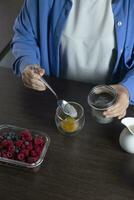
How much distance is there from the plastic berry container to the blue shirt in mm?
221

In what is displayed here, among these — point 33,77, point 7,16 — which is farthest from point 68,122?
point 7,16

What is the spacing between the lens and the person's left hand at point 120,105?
83 cm

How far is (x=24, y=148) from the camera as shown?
0.77m

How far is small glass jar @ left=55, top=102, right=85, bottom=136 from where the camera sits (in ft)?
2.75

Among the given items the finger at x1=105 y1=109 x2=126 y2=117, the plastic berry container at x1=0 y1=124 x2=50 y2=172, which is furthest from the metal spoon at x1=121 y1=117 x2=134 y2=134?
the plastic berry container at x1=0 y1=124 x2=50 y2=172

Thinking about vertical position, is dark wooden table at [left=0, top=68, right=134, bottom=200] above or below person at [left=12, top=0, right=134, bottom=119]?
below

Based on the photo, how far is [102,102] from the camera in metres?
0.84

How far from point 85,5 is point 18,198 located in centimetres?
55

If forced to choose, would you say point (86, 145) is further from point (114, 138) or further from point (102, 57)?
point (102, 57)

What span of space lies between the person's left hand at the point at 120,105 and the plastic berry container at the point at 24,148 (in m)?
0.16

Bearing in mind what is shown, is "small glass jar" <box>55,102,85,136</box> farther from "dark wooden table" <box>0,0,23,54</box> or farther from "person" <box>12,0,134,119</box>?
"dark wooden table" <box>0,0,23,54</box>

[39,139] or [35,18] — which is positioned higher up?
[35,18]

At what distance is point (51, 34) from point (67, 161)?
0.41 meters

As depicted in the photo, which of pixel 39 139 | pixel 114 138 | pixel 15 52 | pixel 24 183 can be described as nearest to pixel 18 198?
pixel 24 183
